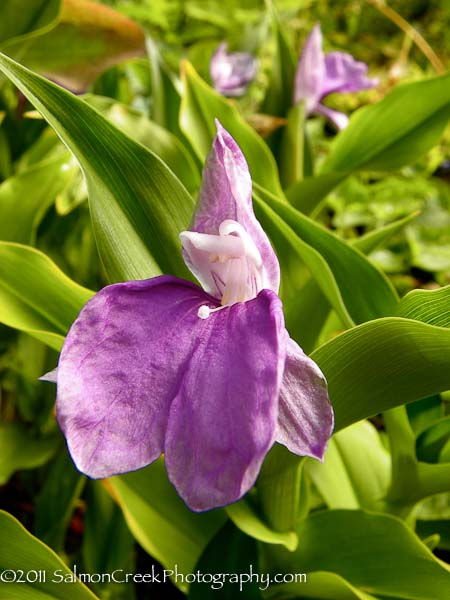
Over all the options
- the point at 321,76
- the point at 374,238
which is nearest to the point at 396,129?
the point at 321,76

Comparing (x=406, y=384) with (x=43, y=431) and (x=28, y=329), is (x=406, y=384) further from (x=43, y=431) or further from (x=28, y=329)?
(x=43, y=431)

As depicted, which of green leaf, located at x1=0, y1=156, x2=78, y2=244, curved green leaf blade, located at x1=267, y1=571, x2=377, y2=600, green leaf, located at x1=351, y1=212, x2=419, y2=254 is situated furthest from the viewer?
green leaf, located at x1=0, y1=156, x2=78, y2=244

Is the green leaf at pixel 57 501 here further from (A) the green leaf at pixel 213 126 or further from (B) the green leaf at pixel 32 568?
(A) the green leaf at pixel 213 126

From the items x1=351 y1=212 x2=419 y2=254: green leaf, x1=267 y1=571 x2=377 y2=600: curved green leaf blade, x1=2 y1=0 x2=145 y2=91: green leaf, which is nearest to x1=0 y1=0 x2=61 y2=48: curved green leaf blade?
x1=2 y1=0 x2=145 y2=91: green leaf

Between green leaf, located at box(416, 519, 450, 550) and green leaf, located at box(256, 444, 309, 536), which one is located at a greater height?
green leaf, located at box(256, 444, 309, 536)

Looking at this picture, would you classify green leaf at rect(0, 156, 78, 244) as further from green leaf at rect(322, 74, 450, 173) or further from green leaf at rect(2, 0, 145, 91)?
green leaf at rect(322, 74, 450, 173)

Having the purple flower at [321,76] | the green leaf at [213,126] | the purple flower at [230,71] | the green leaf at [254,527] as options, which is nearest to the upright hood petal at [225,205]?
the green leaf at [254,527]

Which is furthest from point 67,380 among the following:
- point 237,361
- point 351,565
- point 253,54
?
point 253,54
